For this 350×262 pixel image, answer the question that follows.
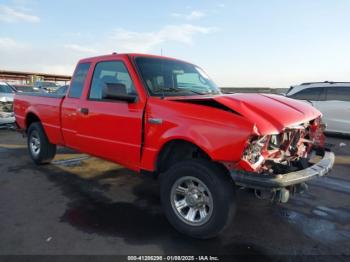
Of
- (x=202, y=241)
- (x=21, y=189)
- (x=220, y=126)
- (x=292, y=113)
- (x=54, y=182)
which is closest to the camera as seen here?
(x=220, y=126)

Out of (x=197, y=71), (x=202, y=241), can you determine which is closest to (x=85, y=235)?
(x=202, y=241)

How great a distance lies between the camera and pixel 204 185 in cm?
336

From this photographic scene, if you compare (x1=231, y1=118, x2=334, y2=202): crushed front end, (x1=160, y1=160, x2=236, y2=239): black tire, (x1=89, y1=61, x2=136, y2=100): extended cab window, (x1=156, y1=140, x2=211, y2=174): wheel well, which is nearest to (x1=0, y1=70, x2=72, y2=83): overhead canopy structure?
(x1=89, y1=61, x2=136, y2=100): extended cab window

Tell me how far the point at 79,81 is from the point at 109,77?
808mm

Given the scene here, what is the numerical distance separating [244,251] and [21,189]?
11.8 feet

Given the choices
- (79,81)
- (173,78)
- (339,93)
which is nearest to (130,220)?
(173,78)

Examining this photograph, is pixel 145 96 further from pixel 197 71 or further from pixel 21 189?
pixel 21 189

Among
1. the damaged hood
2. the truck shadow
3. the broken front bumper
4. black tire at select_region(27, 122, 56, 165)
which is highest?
the damaged hood

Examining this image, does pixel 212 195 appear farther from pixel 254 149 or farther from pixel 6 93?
pixel 6 93

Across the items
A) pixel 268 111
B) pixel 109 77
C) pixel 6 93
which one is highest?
pixel 109 77

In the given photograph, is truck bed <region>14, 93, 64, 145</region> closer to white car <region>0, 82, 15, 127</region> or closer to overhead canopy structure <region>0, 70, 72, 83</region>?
white car <region>0, 82, 15, 127</region>

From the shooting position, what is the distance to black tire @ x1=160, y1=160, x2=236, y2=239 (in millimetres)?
3229

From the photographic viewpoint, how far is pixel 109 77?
4.69 m

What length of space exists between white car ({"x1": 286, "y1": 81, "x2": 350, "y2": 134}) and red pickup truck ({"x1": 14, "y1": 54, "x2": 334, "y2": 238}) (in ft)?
19.8
